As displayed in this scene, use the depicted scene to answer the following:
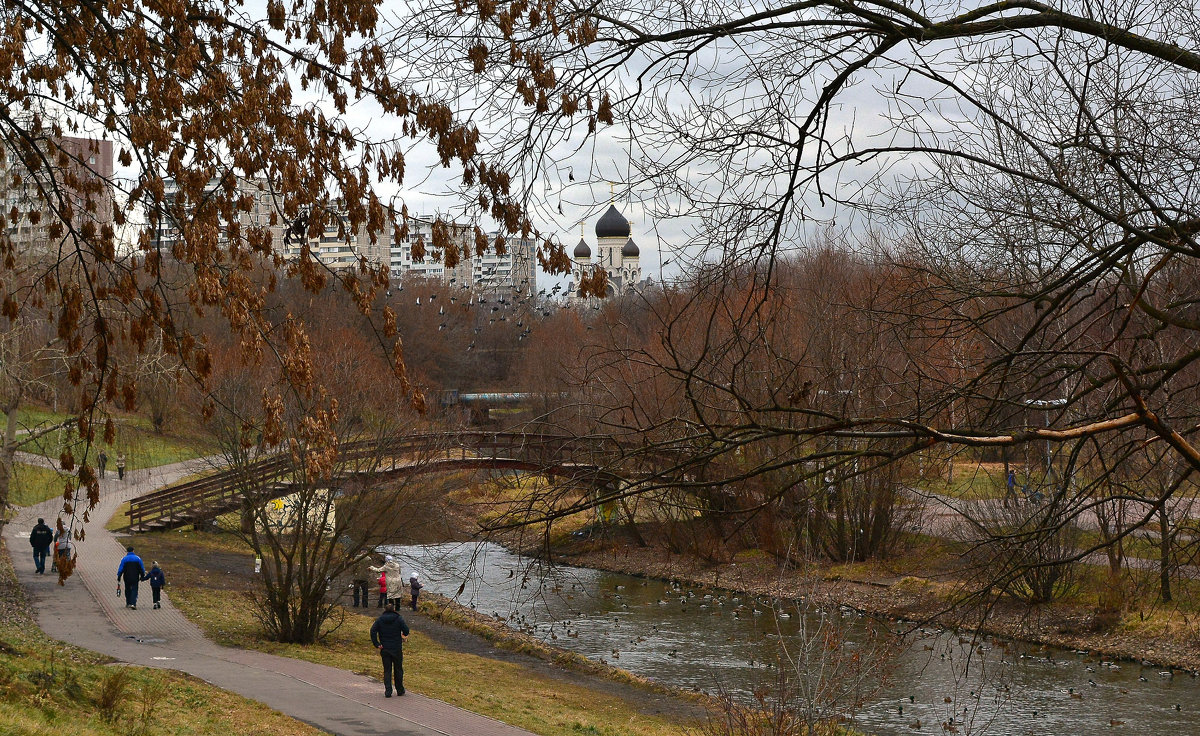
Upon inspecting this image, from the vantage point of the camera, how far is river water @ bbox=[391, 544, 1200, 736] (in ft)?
52.7

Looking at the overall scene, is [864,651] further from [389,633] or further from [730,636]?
[730,636]

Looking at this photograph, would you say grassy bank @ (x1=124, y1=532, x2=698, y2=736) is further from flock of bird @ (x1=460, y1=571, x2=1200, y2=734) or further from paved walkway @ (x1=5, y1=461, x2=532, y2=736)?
flock of bird @ (x1=460, y1=571, x2=1200, y2=734)

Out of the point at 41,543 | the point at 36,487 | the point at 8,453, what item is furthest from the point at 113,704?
the point at 36,487

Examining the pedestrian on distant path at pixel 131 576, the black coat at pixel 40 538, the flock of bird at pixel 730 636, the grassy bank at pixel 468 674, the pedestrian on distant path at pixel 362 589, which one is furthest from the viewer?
the pedestrian on distant path at pixel 362 589

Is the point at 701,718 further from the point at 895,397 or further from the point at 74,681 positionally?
the point at 895,397

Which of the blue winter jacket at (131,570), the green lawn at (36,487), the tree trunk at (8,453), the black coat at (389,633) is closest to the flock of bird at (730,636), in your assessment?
the black coat at (389,633)

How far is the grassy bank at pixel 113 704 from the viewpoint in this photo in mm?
8859

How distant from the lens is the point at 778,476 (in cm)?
2006

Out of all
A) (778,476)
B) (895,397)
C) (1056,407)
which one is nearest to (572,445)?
(1056,407)

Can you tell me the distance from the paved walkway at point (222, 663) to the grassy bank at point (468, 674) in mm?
544

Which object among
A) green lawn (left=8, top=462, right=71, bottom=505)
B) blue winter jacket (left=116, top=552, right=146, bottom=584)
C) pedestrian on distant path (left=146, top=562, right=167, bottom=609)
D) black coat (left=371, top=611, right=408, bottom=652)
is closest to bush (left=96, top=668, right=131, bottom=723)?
black coat (left=371, top=611, right=408, bottom=652)

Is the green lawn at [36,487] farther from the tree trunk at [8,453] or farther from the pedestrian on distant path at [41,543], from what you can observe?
the tree trunk at [8,453]

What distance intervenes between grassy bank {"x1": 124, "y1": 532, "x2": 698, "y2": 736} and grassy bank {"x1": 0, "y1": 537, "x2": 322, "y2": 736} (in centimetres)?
345

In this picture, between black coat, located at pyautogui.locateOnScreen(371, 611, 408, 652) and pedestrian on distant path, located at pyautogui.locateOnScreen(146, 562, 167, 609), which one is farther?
pedestrian on distant path, located at pyautogui.locateOnScreen(146, 562, 167, 609)
